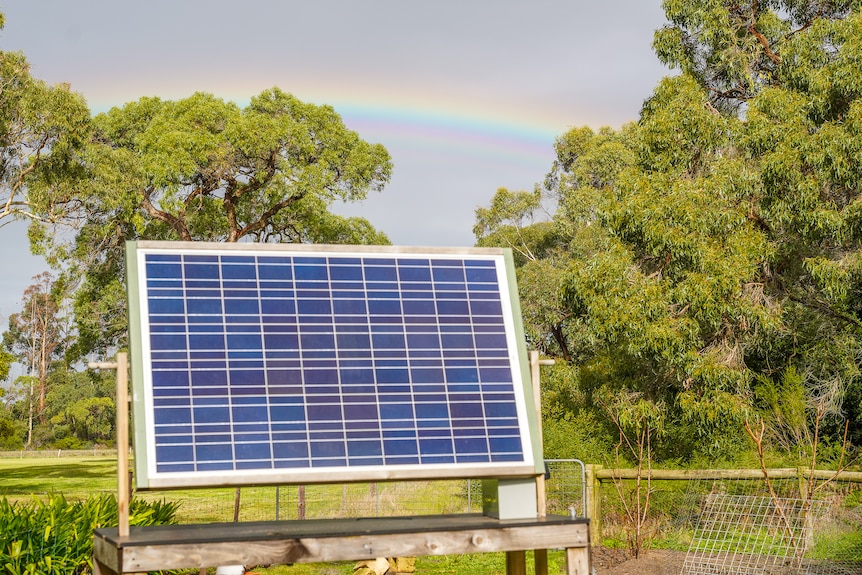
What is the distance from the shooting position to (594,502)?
13758 mm

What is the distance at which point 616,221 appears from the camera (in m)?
18.3

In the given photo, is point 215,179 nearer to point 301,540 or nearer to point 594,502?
point 594,502

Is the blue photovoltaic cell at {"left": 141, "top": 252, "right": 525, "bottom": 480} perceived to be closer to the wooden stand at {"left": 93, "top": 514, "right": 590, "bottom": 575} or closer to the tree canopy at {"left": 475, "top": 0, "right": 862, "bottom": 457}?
the wooden stand at {"left": 93, "top": 514, "right": 590, "bottom": 575}

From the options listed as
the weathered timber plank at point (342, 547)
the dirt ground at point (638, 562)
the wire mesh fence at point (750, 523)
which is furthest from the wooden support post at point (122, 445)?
the dirt ground at point (638, 562)

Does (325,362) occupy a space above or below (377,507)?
above

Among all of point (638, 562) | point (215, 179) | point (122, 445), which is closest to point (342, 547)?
point (122, 445)

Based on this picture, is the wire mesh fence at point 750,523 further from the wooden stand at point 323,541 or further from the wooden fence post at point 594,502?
the wooden stand at point 323,541

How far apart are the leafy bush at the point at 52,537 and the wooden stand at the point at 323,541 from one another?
3.13 meters

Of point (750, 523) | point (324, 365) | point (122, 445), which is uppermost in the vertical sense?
point (324, 365)

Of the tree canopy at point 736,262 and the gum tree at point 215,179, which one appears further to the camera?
the gum tree at point 215,179

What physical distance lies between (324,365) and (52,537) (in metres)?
4.71

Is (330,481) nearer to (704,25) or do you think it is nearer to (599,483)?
(599,483)

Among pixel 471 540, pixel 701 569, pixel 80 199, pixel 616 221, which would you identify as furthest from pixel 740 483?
pixel 80 199

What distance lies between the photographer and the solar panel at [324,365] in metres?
6.09
